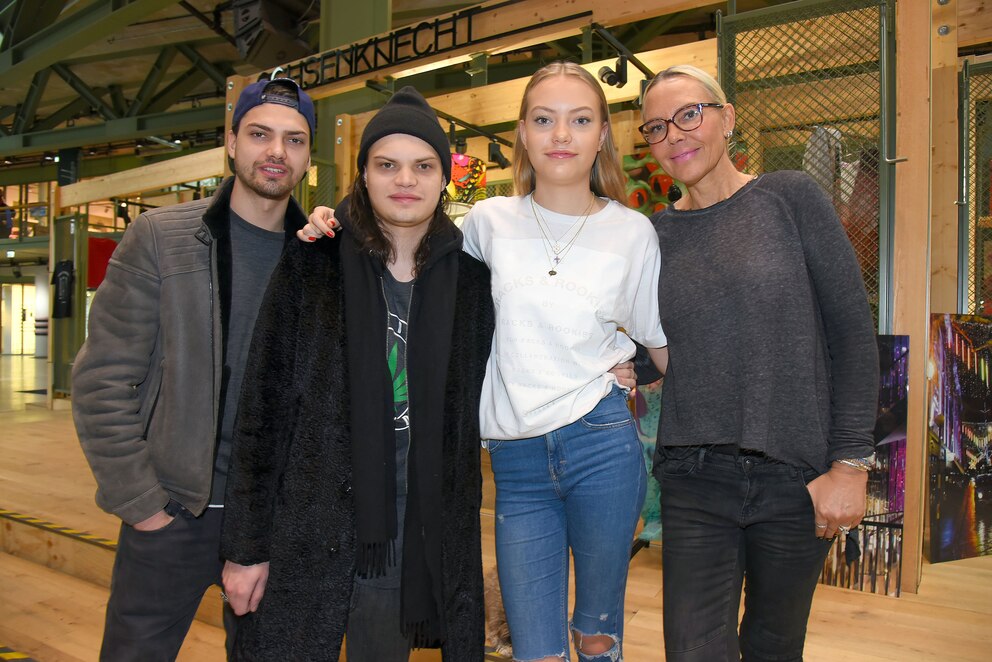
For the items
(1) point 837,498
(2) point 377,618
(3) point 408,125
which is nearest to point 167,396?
(2) point 377,618

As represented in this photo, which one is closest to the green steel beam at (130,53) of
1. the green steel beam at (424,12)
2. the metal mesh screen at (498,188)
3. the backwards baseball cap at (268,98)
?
the green steel beam at (424,12)

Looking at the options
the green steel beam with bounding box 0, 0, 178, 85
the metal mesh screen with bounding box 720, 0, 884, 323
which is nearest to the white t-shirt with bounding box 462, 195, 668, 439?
the metal mesh screen with bounding box 720, 0, 884, 323

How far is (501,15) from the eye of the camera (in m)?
4.43

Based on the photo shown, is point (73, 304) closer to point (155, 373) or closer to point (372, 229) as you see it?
A: point (155, 373)

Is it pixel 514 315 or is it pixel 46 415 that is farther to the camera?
pixel 46 415

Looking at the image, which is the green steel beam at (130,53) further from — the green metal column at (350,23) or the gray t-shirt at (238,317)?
the gray t-shirt at (238,317)

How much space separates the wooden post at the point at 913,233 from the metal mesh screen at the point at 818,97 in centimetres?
12

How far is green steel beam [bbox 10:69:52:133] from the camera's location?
1188 centimetres

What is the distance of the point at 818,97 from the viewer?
10.8 ft

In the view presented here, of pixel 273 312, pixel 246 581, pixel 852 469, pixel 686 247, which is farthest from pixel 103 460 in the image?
pixel 852 469

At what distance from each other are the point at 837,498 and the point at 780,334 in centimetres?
36

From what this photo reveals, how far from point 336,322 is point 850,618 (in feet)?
9.32

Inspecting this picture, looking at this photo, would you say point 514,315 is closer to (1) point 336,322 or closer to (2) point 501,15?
(1) point 336,322

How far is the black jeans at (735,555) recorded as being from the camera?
142 centimetres
